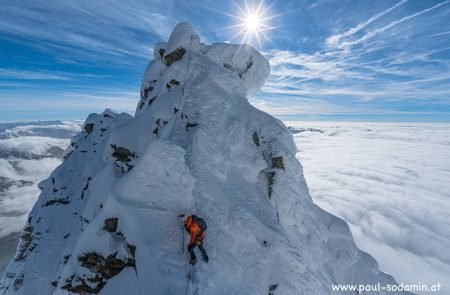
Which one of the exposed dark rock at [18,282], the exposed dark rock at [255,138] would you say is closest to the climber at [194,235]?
the exposed dark rock at [255,138]

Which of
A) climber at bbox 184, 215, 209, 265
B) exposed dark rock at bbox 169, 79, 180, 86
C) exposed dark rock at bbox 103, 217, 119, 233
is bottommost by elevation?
exposed dark rock at bbox 103, 217, 119, 233

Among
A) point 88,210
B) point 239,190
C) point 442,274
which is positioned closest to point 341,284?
point 239,190

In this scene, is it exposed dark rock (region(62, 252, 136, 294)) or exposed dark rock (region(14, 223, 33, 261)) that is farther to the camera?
exposed dark rock (region(14, 223, 33, 261))

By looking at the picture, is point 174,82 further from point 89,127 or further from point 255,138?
point 89,127

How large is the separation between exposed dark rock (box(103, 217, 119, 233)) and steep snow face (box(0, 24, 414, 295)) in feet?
0.59

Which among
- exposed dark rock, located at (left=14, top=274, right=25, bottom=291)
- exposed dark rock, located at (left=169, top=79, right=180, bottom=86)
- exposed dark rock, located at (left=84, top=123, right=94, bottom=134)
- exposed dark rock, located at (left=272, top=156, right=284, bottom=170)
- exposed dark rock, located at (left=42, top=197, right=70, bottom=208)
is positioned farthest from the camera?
exposed dark rock, located at (left=84, top=123, right=94, bottom=134)

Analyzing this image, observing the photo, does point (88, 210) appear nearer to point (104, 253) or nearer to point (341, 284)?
point (104, 253)

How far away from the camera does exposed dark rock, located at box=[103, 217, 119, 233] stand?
15.2 metres

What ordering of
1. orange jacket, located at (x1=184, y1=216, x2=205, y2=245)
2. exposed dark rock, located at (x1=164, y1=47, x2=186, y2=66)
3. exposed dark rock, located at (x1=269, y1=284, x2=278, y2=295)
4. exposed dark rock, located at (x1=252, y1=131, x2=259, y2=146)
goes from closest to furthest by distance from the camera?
orange jacket, located at (x1=184, y1=216, x2=205, y2=245)
exposed dark rock, located at (x1=269, y1=284, x2=278, y2=295)
exposed dark rock, located at (x1=252, y1=131, x2=259, y2=146)
exposed dark rock, located at (x1=164, y1=47, x2=186, y2=66)

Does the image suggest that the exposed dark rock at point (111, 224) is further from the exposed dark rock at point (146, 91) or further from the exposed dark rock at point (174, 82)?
the exposed dark rock at point (146, 91)

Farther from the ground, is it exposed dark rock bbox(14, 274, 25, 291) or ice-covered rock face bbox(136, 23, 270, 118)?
ice-covered rock face bbox(136, 23, 270, 118)

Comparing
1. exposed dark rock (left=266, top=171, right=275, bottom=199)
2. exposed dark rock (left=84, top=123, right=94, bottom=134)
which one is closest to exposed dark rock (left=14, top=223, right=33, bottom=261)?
exposed dark rock (left=84, top=123, right=94, bottom=134)

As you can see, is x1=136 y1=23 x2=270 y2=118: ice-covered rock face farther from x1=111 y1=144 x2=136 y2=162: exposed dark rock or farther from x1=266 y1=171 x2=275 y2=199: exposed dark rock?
x1=266 y1=171 x2=275 y2=199: exposed dark rock

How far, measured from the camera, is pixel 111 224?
1526cm
